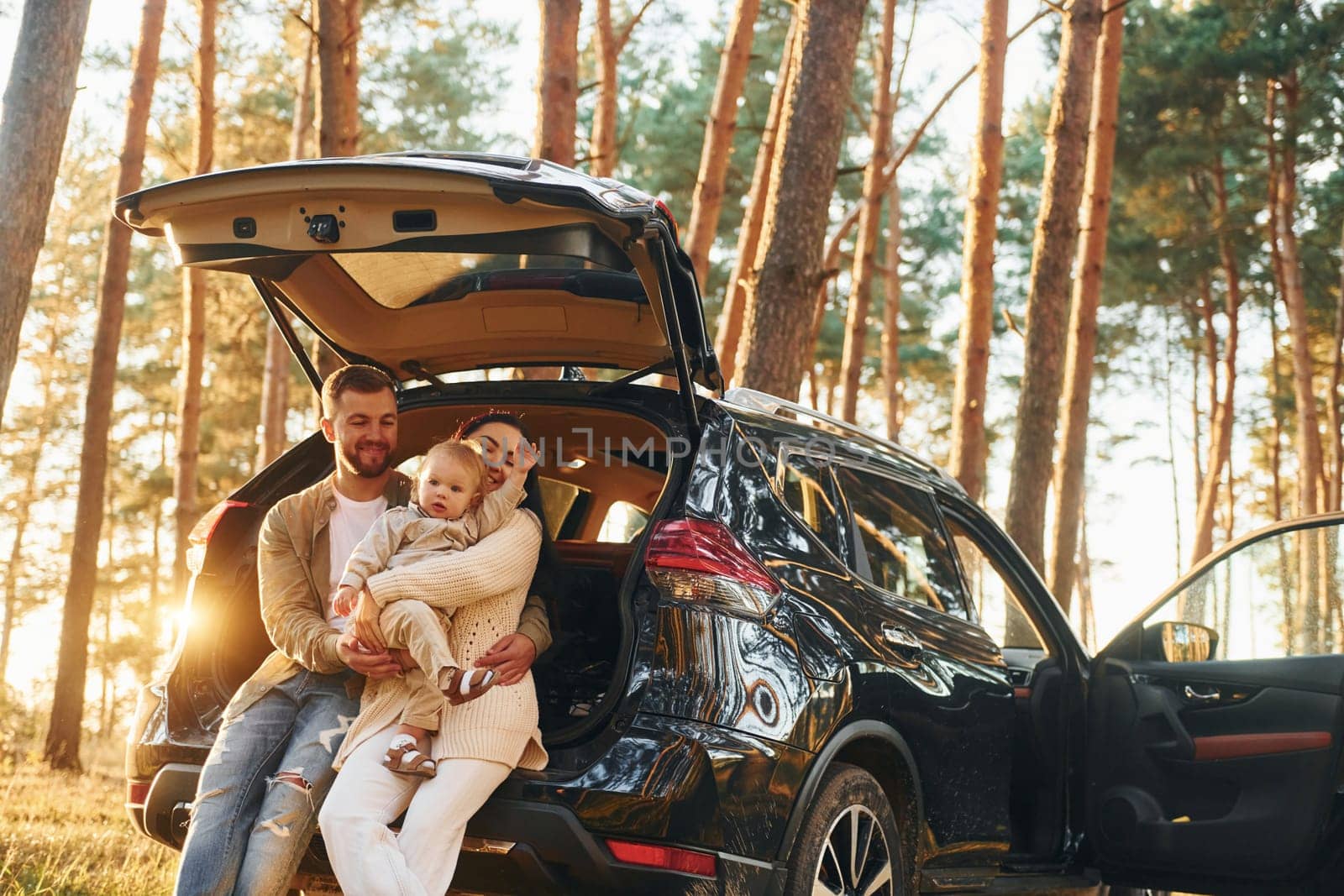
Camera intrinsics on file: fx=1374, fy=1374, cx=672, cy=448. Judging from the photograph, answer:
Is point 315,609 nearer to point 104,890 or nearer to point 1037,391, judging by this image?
point 104,890

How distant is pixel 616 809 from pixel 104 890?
3044mm

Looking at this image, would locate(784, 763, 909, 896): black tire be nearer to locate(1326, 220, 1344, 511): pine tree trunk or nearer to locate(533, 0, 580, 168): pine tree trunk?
locate(533, 0, 580, 168): pine tree trunk

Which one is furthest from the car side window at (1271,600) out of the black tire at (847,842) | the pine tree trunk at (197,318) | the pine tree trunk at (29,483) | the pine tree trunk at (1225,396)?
the pine tree trunk at (29,483)

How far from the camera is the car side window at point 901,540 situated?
4.29m

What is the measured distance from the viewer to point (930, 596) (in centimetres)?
464

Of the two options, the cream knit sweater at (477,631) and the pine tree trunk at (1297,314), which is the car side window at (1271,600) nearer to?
the cream knit sweater at (477,631)

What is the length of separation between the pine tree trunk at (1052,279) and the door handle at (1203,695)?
6.13 meters

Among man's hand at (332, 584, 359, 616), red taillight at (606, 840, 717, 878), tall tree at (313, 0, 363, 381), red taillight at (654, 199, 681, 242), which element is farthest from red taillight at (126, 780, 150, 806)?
tall tree at (313, 0, 363, 381)

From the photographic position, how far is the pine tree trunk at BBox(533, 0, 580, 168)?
344 inches

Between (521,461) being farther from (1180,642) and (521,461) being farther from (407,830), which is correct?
(1180,642)

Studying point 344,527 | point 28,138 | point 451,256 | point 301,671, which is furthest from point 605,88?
point 301,671

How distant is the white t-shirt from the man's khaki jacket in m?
0.02

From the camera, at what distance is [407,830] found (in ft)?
10.8

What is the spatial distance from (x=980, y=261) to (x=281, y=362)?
10.8 m
